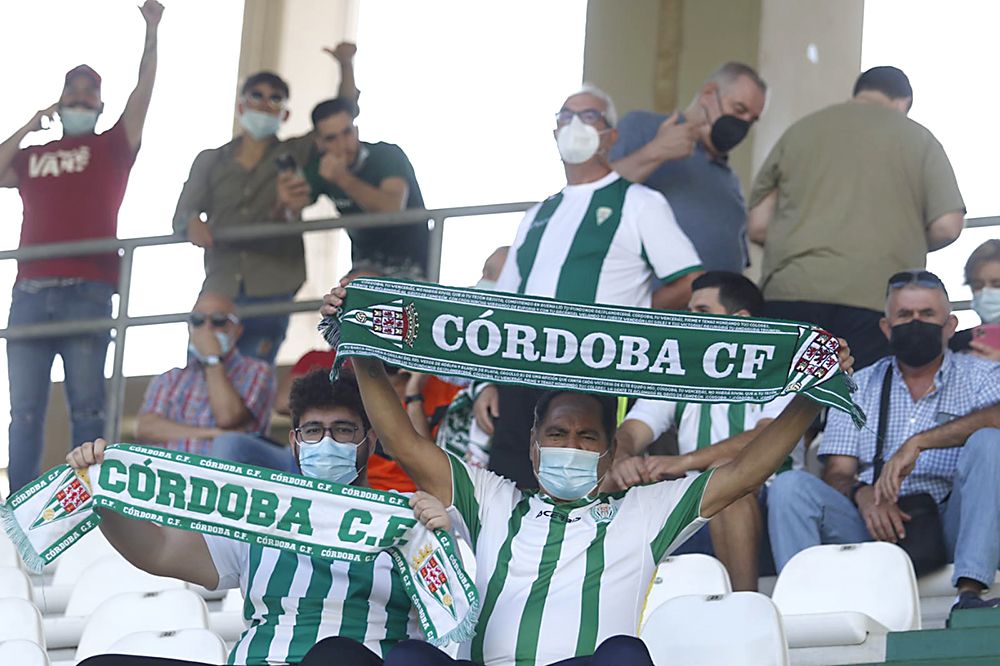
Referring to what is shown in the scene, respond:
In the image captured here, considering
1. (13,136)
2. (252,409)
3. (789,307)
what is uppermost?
(13,136)

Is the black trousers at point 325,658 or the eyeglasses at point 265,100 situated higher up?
the eyeglasses at point 265,100

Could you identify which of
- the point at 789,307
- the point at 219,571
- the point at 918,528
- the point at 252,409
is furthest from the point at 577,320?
the point at 252,409

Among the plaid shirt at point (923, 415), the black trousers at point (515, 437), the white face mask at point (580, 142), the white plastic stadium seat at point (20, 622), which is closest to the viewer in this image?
the white plastic stadium seat at point (20, 622)

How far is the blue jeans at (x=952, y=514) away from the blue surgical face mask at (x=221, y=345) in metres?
2.22

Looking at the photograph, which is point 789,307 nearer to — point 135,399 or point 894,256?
point 894,256

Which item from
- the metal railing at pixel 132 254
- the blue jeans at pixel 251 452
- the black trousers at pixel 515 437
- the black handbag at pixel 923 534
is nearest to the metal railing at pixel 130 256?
the metal railing at pixel 132 254

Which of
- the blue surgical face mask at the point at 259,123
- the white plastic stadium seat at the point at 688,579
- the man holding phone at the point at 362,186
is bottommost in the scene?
the white plastic stadium seat at the point at 688,579

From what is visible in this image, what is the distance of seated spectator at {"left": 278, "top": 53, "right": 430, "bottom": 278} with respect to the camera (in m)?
6.71

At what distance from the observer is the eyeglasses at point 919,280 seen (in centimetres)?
511

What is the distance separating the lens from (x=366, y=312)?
404cm

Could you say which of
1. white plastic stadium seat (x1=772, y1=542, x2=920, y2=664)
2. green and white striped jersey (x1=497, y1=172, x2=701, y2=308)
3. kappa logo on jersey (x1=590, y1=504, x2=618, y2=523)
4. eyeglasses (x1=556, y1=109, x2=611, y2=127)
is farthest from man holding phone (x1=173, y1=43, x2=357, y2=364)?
kappa logo on jersey (x1=590, y1=504, x2=618, y2=523)

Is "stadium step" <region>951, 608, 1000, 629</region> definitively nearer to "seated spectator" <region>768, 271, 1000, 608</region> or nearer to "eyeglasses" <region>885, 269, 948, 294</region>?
"seated spectator" <region>768, 271, 1000, 608</region>

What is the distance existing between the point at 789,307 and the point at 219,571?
221 centimetres

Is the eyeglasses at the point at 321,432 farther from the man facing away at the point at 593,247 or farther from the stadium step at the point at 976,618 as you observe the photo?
the stadium step at the point at 976,618
